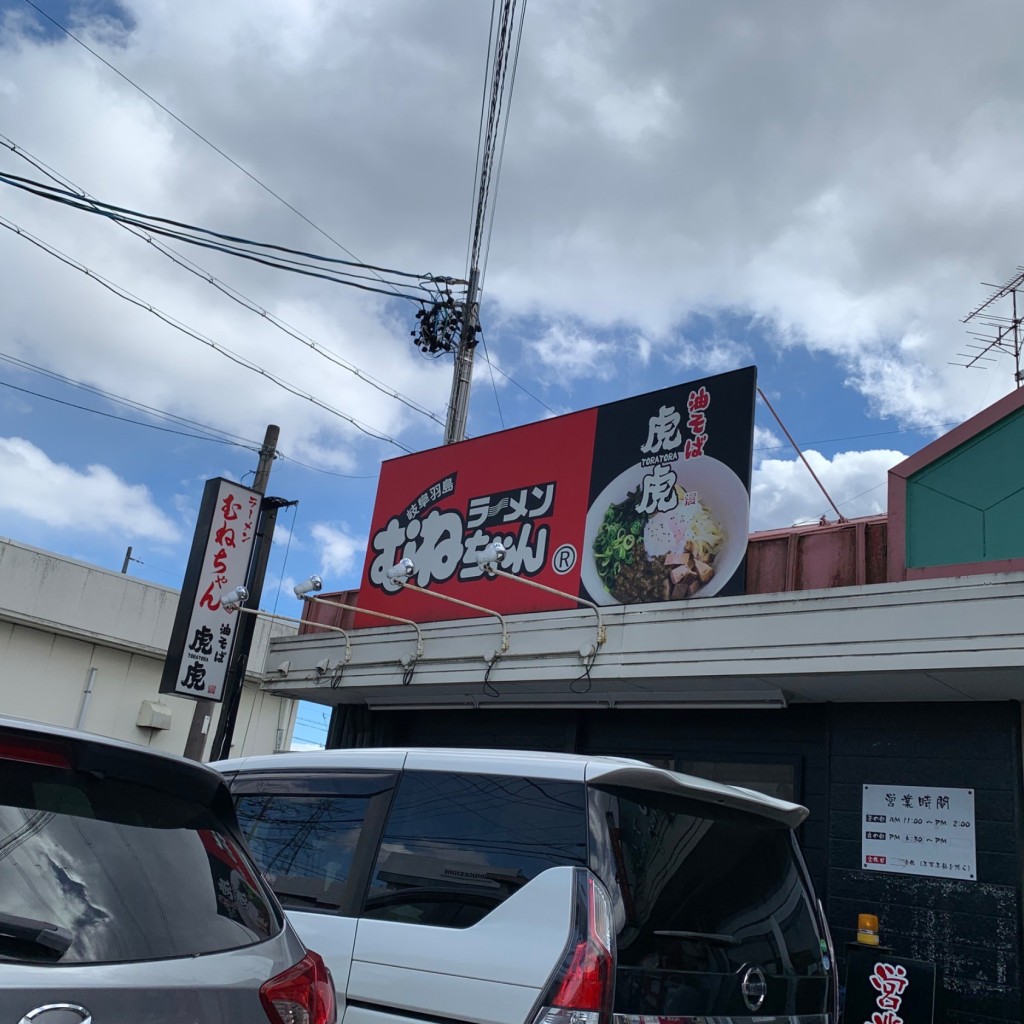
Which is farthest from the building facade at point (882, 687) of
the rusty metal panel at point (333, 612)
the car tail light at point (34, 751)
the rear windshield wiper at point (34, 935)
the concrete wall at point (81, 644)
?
the concrete wall at point (81, 644)

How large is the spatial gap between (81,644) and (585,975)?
663 inches

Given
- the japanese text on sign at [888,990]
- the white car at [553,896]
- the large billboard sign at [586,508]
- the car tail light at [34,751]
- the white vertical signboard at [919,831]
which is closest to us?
the car tail light at [34,751]

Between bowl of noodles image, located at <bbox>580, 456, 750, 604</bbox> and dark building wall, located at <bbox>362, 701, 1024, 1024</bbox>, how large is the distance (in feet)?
4.15

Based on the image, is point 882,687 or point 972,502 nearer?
point 972,502

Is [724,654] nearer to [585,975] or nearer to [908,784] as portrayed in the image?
[908,784]

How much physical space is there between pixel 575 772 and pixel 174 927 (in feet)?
5.54

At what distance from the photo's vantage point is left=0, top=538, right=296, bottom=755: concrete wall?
55.2ft

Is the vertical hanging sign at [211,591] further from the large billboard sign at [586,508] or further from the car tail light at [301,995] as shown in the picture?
the car tail light at [301,995]

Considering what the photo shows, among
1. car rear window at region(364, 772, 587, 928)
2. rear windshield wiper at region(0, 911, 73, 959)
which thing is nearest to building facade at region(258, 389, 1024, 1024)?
car rear window at region(364, 772, 587, 928)

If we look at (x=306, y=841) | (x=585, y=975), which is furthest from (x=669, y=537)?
(x=585, y=975)

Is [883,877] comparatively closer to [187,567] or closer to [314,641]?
[314,641]

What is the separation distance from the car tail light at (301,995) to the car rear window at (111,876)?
120 millimetres

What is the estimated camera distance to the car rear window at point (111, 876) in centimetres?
196

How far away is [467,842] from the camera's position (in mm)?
3734
